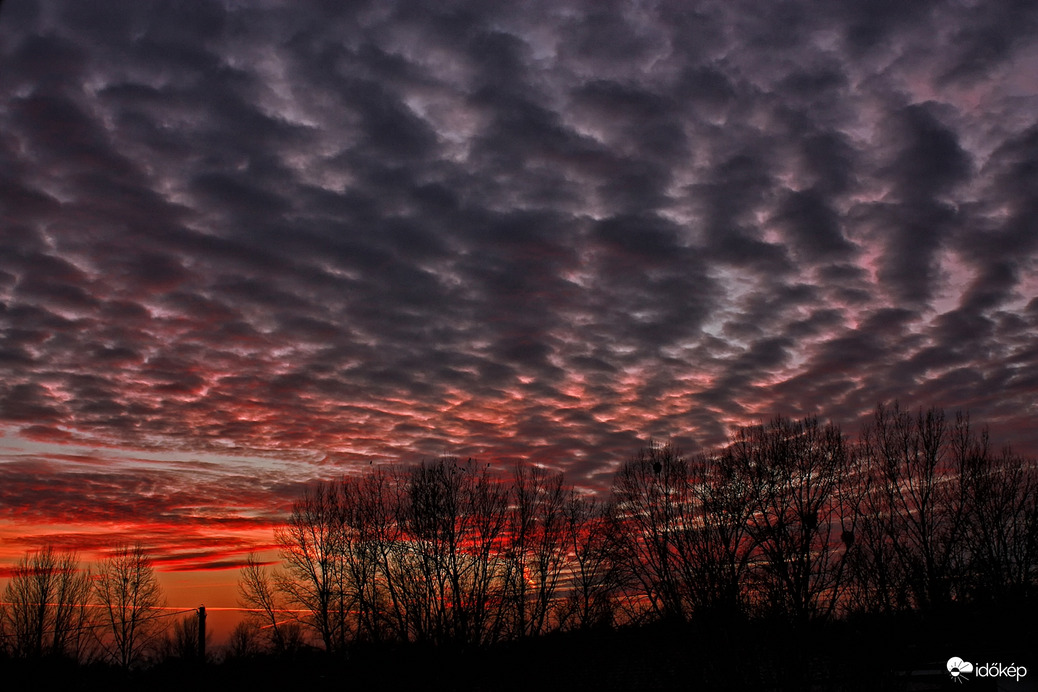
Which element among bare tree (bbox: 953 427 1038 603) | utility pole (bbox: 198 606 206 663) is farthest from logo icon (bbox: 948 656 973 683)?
utility pole (bbox: 198 606 206 663)

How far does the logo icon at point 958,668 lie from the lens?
3398 cm

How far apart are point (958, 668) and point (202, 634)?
72.0 m

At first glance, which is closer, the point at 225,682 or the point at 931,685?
the point at 931,685

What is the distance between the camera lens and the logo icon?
33978 millimetres

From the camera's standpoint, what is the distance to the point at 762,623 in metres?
34.3

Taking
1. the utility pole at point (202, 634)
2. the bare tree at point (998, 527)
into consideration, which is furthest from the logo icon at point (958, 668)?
the utility pole at point (202, 634)

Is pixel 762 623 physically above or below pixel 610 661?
above

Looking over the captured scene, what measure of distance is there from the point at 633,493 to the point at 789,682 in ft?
43.5

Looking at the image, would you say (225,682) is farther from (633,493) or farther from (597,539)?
(633,493)

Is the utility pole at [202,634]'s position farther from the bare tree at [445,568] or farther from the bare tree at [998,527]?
the bare tree at [998,527]

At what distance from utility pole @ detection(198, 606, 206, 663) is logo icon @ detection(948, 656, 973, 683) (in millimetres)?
70901

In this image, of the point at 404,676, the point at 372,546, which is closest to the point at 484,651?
the point at 404,676

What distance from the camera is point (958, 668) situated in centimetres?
3425

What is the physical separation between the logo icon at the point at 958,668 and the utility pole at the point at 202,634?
70.9m
